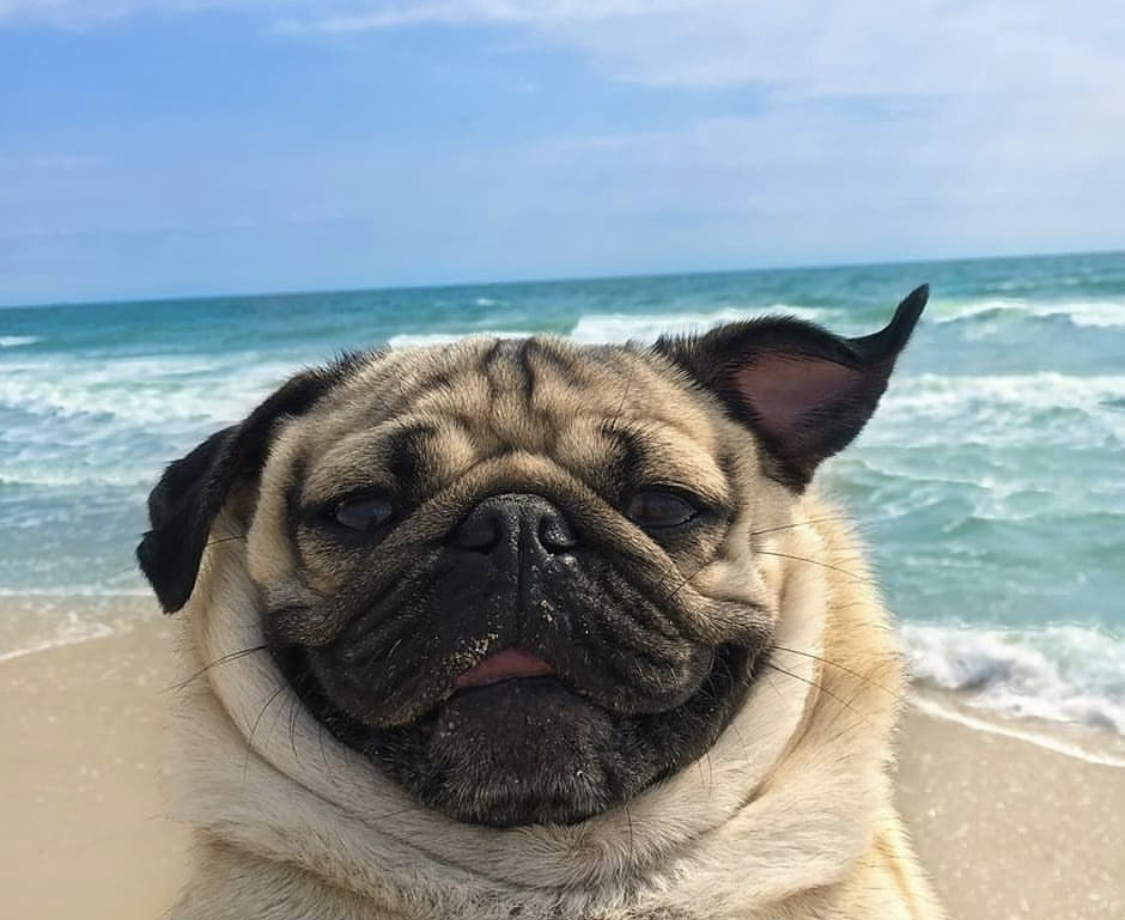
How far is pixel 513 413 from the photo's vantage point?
10.9 feet

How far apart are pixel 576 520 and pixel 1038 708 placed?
4.99 meters

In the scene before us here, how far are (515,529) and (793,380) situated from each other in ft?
3.58

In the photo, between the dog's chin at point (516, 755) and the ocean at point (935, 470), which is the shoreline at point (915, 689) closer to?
the ocean at point (935, 470)

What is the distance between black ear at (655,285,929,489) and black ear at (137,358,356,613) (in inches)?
45.9

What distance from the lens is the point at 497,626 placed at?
2709mm

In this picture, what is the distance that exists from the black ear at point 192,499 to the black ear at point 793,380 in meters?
1.17

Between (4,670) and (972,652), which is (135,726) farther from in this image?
(972,652)

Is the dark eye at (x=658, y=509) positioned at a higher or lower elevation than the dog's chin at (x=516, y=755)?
higher

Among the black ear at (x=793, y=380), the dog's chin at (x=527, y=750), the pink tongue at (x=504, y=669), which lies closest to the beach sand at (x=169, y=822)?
the dog's chin at (x=527, y=750)

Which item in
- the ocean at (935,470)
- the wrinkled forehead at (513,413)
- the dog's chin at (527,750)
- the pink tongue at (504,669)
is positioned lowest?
the ocean at (935,470)

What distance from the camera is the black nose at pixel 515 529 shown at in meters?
2.78

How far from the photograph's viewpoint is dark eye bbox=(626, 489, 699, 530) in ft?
10.00

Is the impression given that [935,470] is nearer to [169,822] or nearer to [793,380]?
[169,822]

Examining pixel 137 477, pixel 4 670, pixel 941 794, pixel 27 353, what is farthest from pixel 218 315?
pixel 941 794
